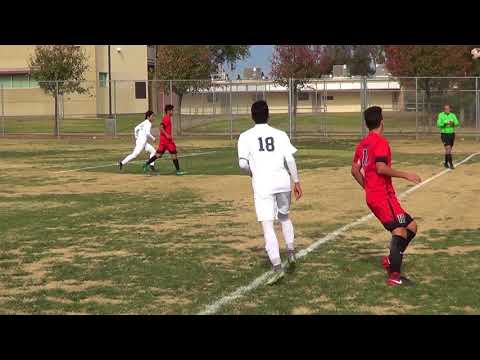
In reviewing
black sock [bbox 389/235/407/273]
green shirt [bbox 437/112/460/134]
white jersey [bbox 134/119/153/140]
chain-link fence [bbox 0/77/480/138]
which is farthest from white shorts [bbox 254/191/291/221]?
chain-link fence [bbox 0/77/480/138]

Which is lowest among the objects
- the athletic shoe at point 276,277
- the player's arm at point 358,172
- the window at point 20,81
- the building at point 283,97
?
the athletic shoe at point 276,277

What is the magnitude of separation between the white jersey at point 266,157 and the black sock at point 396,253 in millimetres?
1281

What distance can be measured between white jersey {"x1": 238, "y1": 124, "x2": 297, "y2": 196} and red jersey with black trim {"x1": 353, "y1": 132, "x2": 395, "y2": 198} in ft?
2.51

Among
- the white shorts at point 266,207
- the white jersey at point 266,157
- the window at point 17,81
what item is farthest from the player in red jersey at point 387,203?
the window at point 17,81

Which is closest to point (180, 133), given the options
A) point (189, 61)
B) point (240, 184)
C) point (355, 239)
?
point (189, 61)

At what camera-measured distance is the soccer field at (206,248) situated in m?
7.06

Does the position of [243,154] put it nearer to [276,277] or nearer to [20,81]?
[276,277]

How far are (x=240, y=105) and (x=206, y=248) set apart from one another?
36947mm

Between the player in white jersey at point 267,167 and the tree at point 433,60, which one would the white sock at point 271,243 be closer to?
the player in white jersey at point 267,167

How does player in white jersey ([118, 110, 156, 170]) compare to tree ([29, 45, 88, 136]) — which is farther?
tree ([29, 45, 88, 136])

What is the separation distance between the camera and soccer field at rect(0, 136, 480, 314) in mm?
7059

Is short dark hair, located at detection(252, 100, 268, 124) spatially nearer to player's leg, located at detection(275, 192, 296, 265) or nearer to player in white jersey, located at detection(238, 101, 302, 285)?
player in white jersey, located at detection(238, 101, 302, 285)

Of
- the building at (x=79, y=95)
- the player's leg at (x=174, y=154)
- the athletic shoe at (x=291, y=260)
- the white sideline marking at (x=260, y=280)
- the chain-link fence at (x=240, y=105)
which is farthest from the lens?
the building at (x=79, y=95)

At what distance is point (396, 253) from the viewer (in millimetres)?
7645
